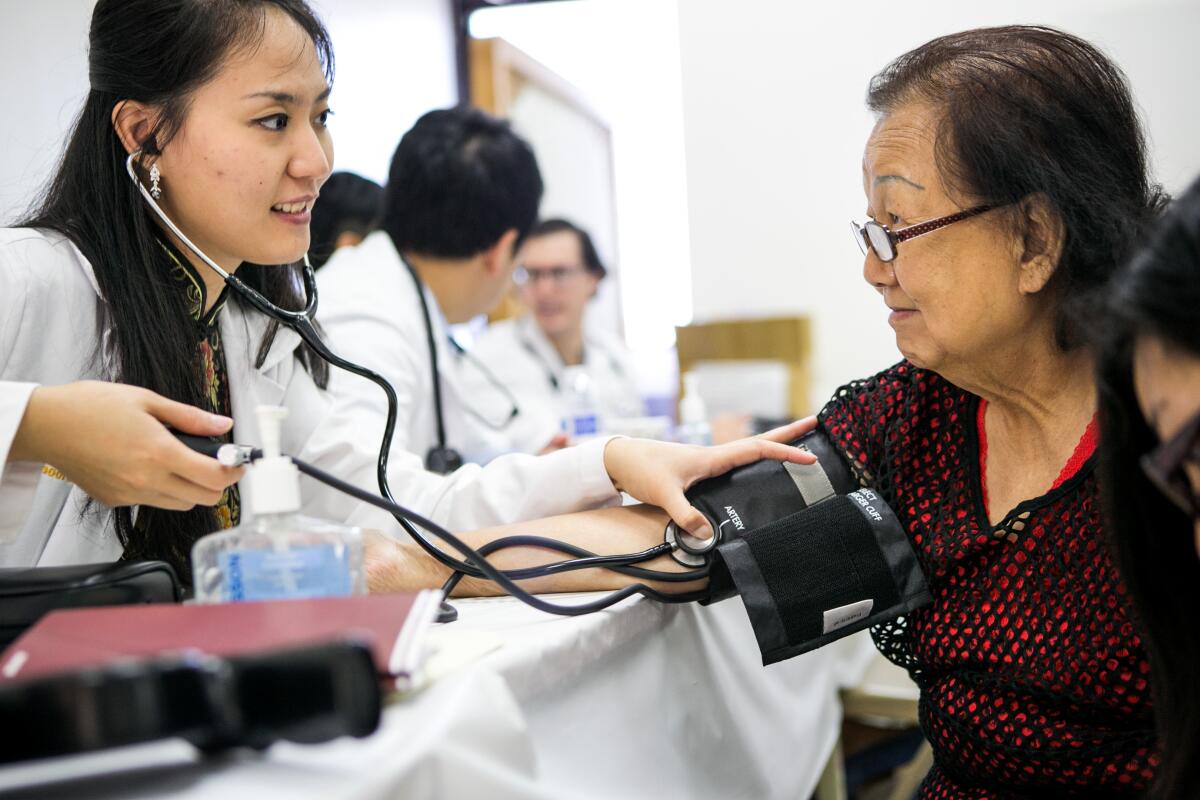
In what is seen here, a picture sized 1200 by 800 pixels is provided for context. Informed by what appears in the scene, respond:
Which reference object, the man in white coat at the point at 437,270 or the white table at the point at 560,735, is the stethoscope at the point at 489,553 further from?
the man in white coat at the point at 437,270

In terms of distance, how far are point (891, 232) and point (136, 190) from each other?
2.56 feet

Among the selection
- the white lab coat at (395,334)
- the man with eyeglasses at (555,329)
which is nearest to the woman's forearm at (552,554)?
the white lab coat at (395,334)

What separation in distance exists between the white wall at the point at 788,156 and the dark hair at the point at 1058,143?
4.26 ft

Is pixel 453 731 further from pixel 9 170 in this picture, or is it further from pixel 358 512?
pixel 9 170

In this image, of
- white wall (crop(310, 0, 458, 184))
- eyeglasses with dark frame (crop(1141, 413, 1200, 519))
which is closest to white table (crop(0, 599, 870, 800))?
eyeglasses with dark frame (crop(1141, 413, 1200, 519))

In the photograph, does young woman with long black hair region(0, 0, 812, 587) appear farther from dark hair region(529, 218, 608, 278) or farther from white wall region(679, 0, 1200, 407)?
dark hair region(529, 218, 608, 278)

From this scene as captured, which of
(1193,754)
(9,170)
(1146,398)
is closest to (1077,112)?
(1146,398)

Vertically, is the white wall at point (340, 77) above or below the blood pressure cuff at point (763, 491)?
above

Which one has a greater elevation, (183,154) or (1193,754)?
(183,154)

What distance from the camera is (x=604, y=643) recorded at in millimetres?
823

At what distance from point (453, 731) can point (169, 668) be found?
15 cm

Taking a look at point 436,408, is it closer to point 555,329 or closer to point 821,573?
point 821,573

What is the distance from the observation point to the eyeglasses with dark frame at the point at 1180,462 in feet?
1.70

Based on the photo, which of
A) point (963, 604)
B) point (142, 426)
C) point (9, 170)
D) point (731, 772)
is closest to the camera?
point (142, 426)
